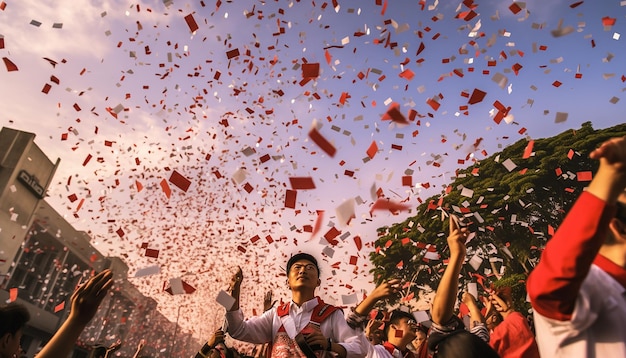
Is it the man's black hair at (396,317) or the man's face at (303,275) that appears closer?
the man's face at (303,275)

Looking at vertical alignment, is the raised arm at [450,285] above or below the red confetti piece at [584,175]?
below

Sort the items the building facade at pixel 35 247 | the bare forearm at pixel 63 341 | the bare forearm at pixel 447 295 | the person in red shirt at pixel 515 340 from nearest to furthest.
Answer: the bare forearm at pixel 63 341 → the bare forearm at pixel 447 295 → the person in red shirt at pixel 515 340 → the building facade at pixel 35 247

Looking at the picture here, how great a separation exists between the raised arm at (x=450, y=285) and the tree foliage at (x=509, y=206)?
14899 millimetres

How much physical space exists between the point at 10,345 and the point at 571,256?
3.70m

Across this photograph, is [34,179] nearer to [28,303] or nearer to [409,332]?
[28,303]

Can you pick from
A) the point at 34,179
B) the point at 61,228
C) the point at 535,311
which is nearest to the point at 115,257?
the point at 61,228

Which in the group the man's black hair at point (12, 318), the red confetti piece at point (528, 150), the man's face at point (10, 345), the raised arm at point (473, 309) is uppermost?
the red confetti piece at point (528, 150)

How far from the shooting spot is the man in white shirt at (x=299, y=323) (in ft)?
11.2

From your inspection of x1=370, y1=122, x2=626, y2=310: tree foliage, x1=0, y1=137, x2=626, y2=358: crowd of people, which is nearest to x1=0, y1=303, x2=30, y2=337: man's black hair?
x1=0, y1=137, x2=626, y2=358: crowd of people

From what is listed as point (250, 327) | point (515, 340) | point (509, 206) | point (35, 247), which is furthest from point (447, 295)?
point (35, 247)

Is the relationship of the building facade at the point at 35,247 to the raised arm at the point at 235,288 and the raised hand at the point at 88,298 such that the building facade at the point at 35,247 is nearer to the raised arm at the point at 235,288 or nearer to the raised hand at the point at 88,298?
the raised arm at the point at 235,288

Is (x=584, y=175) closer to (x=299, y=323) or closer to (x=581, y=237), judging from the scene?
Answer: (x=299, y=323)

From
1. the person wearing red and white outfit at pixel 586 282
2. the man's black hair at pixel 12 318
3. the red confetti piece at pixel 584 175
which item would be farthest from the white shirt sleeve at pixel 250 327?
the red confetti piece at pixel 584 175

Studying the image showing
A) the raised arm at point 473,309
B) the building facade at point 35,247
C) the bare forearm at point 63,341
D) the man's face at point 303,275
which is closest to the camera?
the bare forearm at point 63,341
